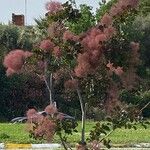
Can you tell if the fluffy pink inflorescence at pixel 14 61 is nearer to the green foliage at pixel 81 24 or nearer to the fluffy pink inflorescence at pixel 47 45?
the fluffy pink inflorescence at pixel 47 45

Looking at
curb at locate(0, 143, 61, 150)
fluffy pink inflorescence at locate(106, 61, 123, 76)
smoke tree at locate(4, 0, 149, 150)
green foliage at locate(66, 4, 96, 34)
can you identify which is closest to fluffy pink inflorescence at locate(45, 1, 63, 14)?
smoke tree at locate(4, 0, 149, 150)

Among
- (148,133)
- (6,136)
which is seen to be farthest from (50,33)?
(148,133)

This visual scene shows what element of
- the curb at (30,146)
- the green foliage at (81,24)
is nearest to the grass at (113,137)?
the curb at (30,146)

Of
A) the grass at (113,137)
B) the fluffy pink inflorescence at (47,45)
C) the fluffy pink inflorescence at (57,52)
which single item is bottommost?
the grass at (113,137)

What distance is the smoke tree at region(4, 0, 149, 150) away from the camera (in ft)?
21.7

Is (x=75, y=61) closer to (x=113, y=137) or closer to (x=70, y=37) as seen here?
(x=70, y=37)

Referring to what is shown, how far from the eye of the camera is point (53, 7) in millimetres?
6938

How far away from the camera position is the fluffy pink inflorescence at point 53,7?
22.6 ft

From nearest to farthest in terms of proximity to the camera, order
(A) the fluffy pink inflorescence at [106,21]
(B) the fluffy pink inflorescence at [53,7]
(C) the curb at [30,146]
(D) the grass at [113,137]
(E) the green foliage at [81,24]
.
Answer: (A) the fluffy pink inflorescence at [106,21] < (B) the fluffy pink inflorescence at [53,7] < (E) the green foliage at [81,24] < (C) the curb at [30,146] < (D) the grass at [113,137]

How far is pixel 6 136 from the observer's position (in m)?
19.0

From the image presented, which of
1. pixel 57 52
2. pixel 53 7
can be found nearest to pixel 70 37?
pixel 57 52

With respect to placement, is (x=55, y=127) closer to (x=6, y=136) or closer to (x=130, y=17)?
(x=130, y=17)

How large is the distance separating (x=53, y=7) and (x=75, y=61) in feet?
2.11

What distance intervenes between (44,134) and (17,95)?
24.5 meters
